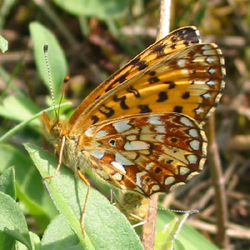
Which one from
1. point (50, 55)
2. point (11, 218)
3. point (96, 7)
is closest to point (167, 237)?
point (11, 218)

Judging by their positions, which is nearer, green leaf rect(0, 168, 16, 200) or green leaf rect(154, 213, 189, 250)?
green leaf rect(0, 168, 16, 200)

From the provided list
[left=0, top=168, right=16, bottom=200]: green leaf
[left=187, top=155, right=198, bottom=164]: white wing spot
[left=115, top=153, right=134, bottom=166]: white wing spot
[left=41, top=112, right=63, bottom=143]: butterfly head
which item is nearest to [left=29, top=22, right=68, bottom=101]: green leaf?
[left=41, top=112, right=63, bottom=143]: butterfly head

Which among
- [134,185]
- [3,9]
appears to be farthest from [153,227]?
[3,9]

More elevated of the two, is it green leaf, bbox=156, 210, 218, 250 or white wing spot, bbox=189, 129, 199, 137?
white wing spot, bbox=189, 129, 199, 137

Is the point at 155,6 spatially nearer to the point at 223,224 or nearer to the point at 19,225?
the point at 223,224

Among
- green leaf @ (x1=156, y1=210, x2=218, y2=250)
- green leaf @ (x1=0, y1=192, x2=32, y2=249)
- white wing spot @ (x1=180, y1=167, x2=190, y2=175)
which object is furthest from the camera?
green leaf @ (x1=156, y1=210, x2=218, y2=250)

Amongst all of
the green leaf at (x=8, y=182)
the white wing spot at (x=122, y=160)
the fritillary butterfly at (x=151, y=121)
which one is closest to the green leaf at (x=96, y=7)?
the fritillary butterfly at (x=151, y=121)

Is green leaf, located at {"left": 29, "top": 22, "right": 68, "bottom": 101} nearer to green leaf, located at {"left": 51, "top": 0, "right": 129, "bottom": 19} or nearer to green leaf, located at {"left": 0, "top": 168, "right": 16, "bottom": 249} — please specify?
green leaf, located at {"left": 51, "top": 0, "right": 129, "bottom": 19}

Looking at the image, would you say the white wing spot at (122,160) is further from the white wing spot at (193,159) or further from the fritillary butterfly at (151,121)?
the white wing spot at (193,159)
